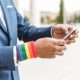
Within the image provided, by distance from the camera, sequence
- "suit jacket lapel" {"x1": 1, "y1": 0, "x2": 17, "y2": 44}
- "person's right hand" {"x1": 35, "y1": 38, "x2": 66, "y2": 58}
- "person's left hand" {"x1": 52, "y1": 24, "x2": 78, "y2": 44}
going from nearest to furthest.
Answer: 1. "person's right hand" {"x1": 35, "y1": 38, "x2": 66, "y2": 58}
2. "suit jacket lapel" {"x1": 1, "y1": 0, "x2": 17, "y2": 44}
3. "person's left hand" {"x1": 52, "y1": 24, "x2": 78, "y2": 44}

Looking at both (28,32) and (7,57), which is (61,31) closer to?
(28,32)

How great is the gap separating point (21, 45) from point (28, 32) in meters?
0.35

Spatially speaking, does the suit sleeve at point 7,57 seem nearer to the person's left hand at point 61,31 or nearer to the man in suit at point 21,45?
the man in suit at point 21,45

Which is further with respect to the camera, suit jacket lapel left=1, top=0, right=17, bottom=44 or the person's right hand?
suit jacket lapel left=1, top=0, right=17, bottom=44

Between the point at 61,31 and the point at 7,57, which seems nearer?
the point at 7,57

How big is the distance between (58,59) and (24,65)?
0.32 metres

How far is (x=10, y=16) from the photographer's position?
1.08m

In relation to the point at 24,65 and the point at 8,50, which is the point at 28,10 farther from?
the point at 8,50

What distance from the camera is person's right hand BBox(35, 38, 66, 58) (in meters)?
0.87

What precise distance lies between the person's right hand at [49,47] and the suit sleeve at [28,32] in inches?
13.2

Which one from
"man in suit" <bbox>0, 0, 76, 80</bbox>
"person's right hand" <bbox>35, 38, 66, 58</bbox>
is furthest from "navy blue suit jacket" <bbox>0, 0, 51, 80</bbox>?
"person's right hand" <bbox>35, 38, 66, 58</bbox>

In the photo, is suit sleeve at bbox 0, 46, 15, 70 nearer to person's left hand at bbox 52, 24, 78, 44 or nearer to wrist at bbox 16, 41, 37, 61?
wrist at bbox 16, 41, 37, 61

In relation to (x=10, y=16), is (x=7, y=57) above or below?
below

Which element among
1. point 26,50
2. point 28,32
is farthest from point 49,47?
point 28,32
